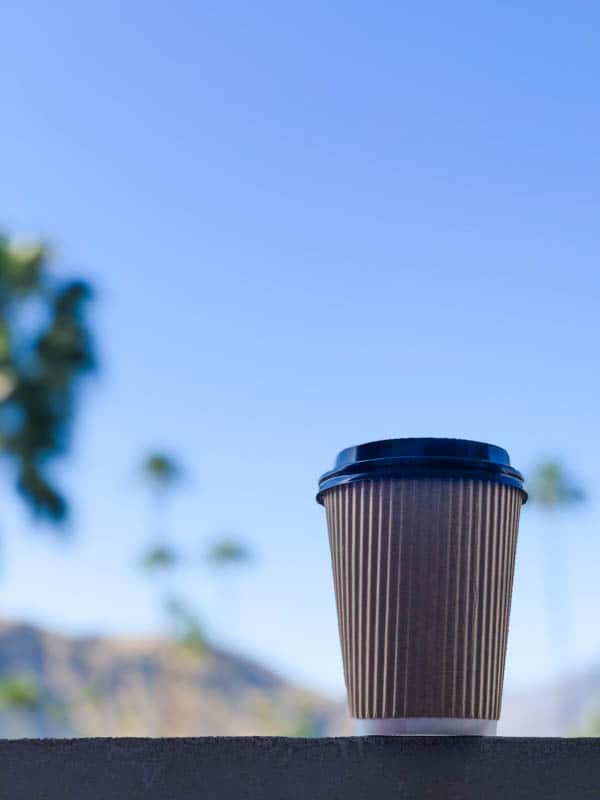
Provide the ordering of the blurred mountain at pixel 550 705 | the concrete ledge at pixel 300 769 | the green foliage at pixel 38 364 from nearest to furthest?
the concrete ledge at pixel 300 769, the green foliage at pixel 38 364, the blurred mountain at pixel 550 705

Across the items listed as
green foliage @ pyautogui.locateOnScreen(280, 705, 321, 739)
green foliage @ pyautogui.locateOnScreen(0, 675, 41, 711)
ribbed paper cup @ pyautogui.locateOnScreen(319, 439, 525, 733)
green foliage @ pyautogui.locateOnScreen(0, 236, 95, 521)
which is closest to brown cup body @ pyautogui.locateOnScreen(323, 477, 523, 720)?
ribbed paper cup @ pyautogui.locateOnScreen(319, 439, 525, 733)

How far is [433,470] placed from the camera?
1709mm

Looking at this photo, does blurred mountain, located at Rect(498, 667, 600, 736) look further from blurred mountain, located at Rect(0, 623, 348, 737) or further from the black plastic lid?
the black plastic lid

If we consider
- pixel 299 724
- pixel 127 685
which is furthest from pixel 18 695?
pixel 127 685

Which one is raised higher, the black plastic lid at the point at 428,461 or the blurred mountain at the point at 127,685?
the blurred mountain at the point at 127,685

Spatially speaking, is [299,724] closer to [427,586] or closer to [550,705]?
[427,586]

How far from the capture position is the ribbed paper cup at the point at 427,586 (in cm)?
168

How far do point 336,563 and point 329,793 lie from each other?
0.38m

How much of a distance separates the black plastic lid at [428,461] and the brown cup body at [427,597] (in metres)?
0.01

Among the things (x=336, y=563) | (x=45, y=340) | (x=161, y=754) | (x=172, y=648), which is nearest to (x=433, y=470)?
(x=336, y=563)

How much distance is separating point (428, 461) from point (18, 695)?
19.8 meters

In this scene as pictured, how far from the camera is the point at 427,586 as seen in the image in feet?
5.51

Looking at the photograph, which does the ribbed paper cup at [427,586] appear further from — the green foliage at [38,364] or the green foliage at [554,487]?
the green foliage at [554,487]

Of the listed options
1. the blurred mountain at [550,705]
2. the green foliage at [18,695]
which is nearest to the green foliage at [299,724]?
the green foliage at [18,695]
